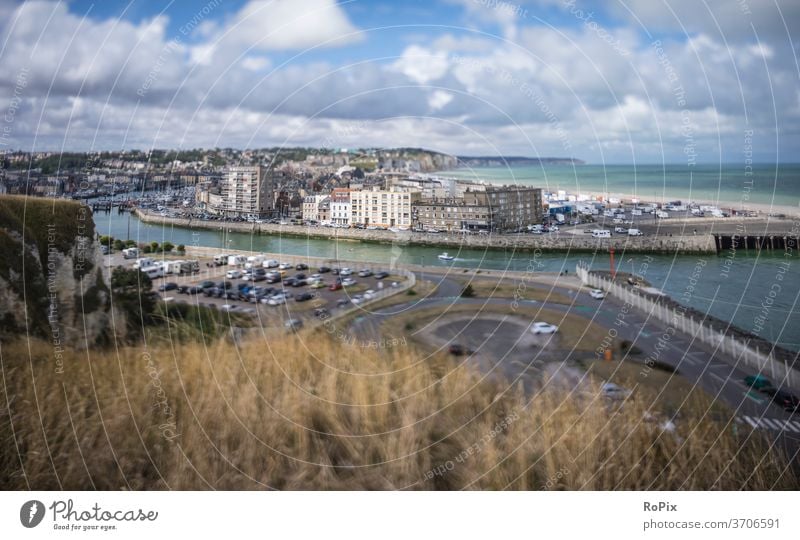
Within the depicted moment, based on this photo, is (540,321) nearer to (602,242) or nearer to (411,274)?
(411,274)

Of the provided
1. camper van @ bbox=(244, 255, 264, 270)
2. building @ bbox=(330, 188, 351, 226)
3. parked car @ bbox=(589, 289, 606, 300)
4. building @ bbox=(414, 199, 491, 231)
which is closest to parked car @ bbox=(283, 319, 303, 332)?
camper van @ bbox=(244, 255, 264, 270)

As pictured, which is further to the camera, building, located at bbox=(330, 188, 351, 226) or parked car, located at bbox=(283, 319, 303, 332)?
building, located at bbox=(330, 188, 351, 226)

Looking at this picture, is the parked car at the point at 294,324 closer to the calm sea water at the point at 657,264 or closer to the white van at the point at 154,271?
the white van at the point at 154,271

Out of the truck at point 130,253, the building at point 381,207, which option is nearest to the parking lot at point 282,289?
the truck at point 130,253

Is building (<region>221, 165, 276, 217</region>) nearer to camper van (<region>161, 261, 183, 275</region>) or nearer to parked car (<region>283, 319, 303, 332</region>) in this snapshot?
camper van (<region>161, 261, 183, 275</region>)

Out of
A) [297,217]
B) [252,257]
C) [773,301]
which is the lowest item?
[773,301]

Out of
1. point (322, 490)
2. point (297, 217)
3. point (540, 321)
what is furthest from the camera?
point (297, 217)

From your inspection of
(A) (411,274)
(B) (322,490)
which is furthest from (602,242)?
(B) (322,490)
